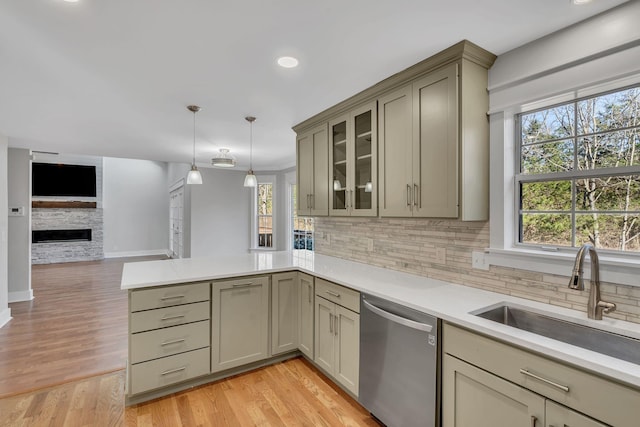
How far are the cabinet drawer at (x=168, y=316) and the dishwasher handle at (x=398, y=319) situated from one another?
1.25 m

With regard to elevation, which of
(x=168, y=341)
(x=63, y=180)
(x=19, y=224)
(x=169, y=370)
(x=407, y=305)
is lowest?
(x=169, y=370)

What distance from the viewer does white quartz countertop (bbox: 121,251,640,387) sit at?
45.4 inches

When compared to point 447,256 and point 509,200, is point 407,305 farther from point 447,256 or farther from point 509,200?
point 509,200

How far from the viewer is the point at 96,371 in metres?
2.69

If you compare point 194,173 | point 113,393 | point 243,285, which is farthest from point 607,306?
point 194,173

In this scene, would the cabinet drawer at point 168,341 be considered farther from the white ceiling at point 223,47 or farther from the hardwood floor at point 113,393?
the white ceiling at point 223,47

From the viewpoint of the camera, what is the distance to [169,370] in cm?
229

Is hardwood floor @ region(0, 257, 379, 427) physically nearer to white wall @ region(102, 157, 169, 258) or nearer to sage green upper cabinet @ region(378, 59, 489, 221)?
sage green upper cabinet @ region(378, 59, 489, 221)

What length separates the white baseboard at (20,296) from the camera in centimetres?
462

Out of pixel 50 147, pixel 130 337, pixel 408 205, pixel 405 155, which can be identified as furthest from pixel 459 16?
pixel 50 147

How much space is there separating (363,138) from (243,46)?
45.6 inches

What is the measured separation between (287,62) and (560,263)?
1.97m

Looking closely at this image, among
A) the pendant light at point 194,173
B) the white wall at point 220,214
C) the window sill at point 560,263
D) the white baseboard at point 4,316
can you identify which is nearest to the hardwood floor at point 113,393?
the white baseboard at point 4,316

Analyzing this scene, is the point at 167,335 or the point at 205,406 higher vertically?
the point at 167,335
